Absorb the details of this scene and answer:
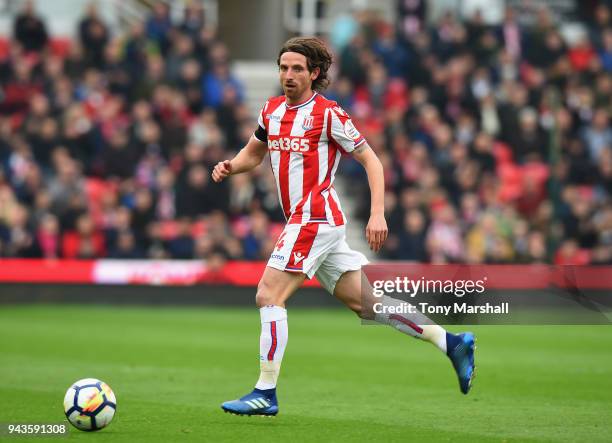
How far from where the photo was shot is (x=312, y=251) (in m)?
8.04

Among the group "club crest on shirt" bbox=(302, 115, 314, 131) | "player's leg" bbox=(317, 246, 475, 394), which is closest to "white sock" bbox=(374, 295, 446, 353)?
"player's leg" bbox=(317, 246, 475, 394)

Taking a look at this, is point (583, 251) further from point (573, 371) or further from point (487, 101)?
point (573, 371)

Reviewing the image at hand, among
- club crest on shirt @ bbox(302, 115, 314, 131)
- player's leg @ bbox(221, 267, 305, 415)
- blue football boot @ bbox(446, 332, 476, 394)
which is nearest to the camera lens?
player's leg @ bbox(221, 267, 305, 415)

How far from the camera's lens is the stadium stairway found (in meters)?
22.0

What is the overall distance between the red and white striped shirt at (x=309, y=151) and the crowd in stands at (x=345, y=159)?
1136 cm

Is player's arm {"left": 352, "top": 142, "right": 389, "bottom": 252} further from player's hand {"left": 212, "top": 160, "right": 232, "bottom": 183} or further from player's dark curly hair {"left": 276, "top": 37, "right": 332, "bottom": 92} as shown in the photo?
player's hand {"left": 212, "top": 160, "right": 232, "bottom": 183}

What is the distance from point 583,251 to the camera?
67.9 ft

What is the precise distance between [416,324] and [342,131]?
1.33m

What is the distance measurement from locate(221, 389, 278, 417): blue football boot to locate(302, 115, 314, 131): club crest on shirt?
1.66 metres

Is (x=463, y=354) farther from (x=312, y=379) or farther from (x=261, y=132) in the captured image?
(x=312, y=379)

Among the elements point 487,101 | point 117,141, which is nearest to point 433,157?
point 487,101

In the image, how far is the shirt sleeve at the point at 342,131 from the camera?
8047 millimetres

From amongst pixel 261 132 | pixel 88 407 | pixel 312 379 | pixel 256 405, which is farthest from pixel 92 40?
pixel 88 407

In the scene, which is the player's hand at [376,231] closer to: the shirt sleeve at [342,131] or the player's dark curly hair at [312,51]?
the shirt sleeve at [342,131]
